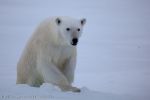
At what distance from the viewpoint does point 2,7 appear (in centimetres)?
1120

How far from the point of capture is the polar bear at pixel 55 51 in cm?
607

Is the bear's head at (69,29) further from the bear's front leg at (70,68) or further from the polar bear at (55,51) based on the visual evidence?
the bear's front leg at (70,68)

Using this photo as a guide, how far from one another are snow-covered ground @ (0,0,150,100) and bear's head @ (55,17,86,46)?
0.52m

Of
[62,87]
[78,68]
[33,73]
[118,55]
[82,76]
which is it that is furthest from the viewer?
[118,55]

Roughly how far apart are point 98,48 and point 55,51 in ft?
10.7

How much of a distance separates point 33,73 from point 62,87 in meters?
0.61

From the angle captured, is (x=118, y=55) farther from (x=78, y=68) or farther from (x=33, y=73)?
(x=33, y=73)

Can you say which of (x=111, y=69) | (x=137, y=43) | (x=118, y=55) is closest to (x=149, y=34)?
(x=137, y=43)

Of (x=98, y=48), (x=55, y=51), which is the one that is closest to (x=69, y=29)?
(x=55, y=51)

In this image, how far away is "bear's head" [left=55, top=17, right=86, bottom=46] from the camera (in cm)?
595

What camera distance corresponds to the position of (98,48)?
Answer: 9.41m

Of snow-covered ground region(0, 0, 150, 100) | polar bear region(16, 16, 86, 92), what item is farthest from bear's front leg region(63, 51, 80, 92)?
snow-covered ground region(0, 0, 150, 100)

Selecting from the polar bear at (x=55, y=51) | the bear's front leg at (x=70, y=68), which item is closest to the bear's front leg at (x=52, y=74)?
the polar bear at (x=55, y=51)

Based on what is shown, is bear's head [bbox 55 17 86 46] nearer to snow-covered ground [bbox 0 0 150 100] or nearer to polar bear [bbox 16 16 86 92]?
polar bear [bbox 16 16 86 92]
